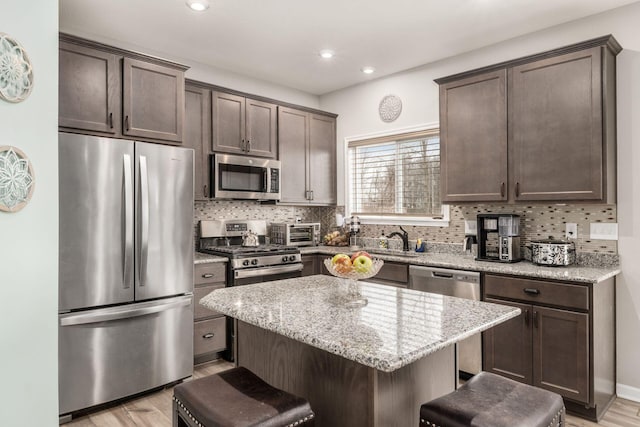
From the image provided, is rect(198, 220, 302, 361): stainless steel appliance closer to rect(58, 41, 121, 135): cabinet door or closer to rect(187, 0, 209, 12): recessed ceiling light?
rect(58, 41, 121, 135): cabinet door

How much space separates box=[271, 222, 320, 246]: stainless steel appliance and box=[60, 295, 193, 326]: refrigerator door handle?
149cm

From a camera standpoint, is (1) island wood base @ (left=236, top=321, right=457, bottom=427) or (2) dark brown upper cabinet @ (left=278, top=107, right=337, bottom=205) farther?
(2) dark brown upper cabinet @ (left=278, top=107, right=337, bottom=205)

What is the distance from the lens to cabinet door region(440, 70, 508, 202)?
3.28 meters

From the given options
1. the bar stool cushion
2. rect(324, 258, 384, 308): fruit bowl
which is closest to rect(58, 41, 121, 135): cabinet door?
rect(324, 258, 384, 308): fruit bowl

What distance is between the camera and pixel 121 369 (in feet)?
9.41

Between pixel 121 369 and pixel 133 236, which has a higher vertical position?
pixel 133 236

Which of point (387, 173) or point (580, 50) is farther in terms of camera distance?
point (387, 173)

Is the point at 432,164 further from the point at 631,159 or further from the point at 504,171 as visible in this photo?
the point at 631,159

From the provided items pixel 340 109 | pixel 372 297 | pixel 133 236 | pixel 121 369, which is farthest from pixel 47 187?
pixel 340 109

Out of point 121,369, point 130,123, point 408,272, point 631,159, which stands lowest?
point 121,369

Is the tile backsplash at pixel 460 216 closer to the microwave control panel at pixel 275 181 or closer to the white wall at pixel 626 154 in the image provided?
the white wall at pixel 626 154

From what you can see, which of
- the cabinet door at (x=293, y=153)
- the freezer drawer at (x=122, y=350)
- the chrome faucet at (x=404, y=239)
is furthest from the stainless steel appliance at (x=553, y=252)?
the freezer drawer at (x=122, y=350)

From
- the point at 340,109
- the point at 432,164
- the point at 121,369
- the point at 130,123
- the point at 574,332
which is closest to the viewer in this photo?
the point at 574,332

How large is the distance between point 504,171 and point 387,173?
1.55 metres
